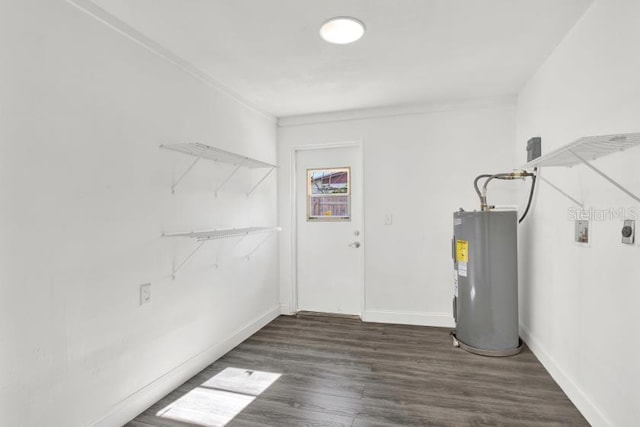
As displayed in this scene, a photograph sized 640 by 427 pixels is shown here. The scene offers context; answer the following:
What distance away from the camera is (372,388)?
7.79 ft

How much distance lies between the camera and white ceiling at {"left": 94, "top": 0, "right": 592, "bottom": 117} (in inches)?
75.7

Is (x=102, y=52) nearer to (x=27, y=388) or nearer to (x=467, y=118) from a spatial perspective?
(x=27, y=388)

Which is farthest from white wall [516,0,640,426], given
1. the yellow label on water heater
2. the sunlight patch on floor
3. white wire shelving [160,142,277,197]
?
white wire shelving [160,142,277,197]

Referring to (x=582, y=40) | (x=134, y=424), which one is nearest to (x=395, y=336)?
(x=134, y=424)

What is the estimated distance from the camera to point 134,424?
2.00 metres

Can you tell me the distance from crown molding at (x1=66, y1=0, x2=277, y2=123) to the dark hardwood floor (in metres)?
2.28

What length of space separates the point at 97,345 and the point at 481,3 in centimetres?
279

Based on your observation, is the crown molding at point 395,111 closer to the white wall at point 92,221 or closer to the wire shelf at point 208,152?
the wire shelf at point 208,152

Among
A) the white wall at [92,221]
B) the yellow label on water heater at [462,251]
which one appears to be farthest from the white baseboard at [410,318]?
the white wall at [92,221]

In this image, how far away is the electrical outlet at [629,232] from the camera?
1.56 metres

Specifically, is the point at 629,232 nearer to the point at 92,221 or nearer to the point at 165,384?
the point at 92,221

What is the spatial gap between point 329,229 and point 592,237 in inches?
102

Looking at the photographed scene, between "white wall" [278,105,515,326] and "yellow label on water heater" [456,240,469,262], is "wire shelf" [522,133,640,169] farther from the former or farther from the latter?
"white wall" [278,105,515,326]

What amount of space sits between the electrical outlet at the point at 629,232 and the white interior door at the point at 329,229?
2493 mm
